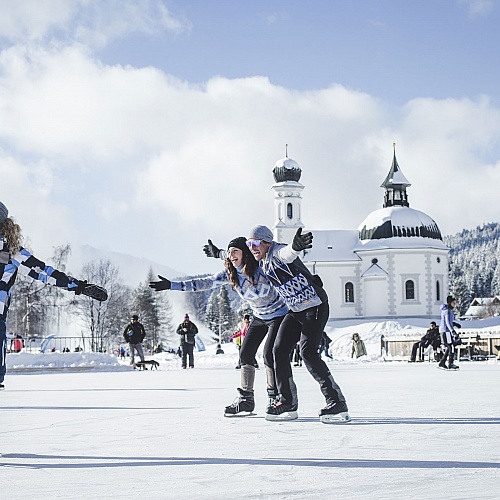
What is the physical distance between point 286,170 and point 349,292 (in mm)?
15517

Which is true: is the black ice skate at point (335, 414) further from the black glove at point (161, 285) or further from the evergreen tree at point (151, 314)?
the evergreen tree at point (151, 314)

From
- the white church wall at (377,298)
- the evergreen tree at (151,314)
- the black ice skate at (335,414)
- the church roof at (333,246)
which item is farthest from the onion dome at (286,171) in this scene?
the black ice skate at (335,414)

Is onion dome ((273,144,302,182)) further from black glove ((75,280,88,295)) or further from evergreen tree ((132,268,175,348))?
black glove ((75,280,88,295))

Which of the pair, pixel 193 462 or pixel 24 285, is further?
pixel 24 285

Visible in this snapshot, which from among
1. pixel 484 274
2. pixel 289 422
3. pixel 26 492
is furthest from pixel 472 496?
pixel 484 274

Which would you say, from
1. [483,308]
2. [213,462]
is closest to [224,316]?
[483,308]

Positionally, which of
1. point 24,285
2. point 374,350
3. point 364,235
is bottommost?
point 374,350

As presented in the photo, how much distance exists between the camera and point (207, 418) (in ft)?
22.9

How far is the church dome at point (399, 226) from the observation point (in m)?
70.1

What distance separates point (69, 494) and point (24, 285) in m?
51.3

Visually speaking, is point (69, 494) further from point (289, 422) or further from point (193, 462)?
point (289, 422)

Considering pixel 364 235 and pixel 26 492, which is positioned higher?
pixel 364 235

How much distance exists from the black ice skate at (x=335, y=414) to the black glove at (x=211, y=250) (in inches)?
78.7

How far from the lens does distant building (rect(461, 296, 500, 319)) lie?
414ft
